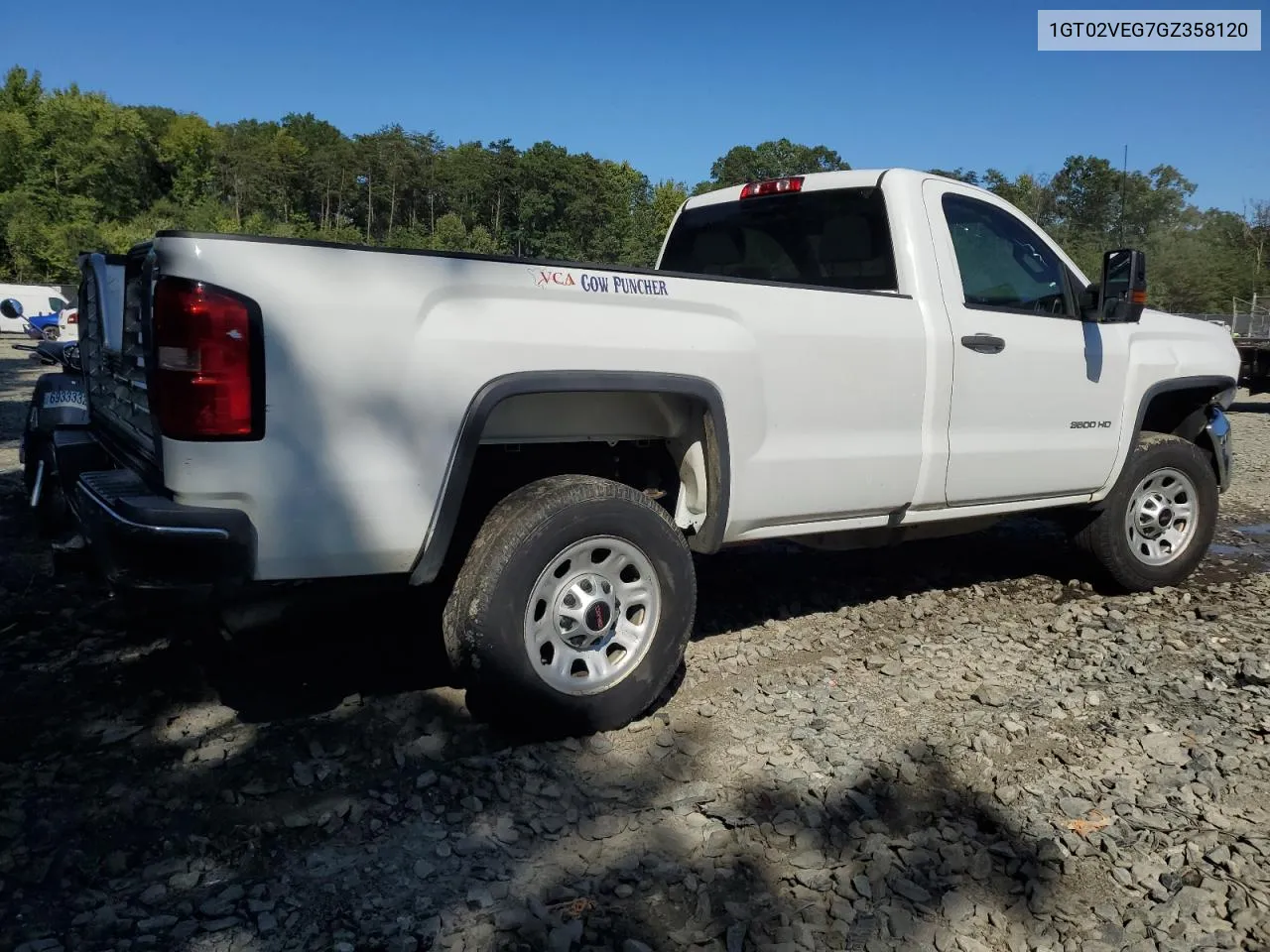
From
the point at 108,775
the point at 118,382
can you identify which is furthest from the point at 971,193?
the point at 108,775

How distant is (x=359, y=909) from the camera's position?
2.51 meters

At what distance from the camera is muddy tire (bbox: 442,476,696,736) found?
3152 millimetres

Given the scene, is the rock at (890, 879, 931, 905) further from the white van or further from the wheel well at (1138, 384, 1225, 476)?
the white van

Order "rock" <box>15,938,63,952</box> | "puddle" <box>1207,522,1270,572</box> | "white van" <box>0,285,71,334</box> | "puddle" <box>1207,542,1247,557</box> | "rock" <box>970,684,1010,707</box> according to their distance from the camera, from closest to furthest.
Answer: "rock" <box>15,938,63,952</box> → "rock" <box>970,684,1010,707</box> → "puddle" <box>1207,522,1270,572</box> → "puddle" <box>1207,542,1247,557</box> → "white van" <box>0,285,71,334</box>

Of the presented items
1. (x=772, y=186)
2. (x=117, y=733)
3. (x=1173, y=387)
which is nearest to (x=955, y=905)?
(x=117, y=733)

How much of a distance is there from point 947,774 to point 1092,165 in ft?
273

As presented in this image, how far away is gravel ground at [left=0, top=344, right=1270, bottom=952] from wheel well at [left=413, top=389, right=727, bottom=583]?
722 mm

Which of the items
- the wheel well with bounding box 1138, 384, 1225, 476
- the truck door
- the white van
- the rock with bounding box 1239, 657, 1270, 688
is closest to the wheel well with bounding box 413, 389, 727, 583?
the truck door

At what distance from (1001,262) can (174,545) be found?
154 inches

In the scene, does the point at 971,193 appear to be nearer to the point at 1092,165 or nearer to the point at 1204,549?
the point at 1204,549

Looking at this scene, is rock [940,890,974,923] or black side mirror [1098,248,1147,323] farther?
black side mirror [1098,248,1147,323]

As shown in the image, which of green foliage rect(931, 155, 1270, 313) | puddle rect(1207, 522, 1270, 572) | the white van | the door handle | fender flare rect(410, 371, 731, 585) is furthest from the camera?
green foliage rect(931, 155, 1270, 313)

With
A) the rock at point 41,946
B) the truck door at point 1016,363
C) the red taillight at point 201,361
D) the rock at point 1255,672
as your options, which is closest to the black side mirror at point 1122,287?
the truck door at point 1016,363

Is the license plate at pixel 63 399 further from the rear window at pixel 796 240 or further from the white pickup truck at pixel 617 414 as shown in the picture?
Answer: the rear window at pixel 796 240
